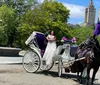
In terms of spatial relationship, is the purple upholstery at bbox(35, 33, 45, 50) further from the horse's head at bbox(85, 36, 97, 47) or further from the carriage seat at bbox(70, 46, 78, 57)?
the horse's head at bbox(85, 36, 97, 47)

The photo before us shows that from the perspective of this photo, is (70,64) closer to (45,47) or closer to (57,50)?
(57,50)

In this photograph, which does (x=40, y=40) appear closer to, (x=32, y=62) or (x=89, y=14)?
(x=32, y=62)

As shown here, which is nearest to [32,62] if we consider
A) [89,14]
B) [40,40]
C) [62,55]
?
[40,40]

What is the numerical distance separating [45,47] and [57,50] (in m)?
1.08

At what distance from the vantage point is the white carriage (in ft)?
44.3

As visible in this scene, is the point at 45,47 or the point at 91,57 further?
the point at 45,47

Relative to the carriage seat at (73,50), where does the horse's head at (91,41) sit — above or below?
above

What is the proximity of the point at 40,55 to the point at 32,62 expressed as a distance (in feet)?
1.71

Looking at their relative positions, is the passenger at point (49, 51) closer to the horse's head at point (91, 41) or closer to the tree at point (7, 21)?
the horse's head at point (91, 41)

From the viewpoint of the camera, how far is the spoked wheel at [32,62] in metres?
14.3

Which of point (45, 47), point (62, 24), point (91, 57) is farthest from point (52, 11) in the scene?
point (91, 57)

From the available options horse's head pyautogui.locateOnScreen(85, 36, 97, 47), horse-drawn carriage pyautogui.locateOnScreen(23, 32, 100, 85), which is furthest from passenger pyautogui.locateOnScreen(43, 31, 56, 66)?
horse's head pyautogui.locateOnScreen(85, 36, 97, 47)

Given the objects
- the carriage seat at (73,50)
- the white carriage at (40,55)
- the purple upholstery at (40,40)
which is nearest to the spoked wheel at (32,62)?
the white carriage at (40,55)

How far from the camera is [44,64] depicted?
14.4 m
